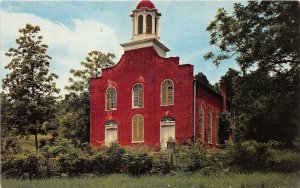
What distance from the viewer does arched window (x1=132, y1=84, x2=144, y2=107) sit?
31.4 meters

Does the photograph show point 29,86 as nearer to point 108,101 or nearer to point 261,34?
point 108,101

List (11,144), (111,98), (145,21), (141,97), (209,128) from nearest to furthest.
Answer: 1. (11,144)
2. (141,97)
3. (145,21)
4. (111,98)
5. (209,128)

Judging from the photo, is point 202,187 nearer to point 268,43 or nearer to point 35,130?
point 268,43

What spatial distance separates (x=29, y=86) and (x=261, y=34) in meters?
19.6

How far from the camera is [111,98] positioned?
32688 mm

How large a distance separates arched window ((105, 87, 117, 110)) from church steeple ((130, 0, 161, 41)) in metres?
4.22

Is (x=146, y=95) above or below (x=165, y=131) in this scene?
above

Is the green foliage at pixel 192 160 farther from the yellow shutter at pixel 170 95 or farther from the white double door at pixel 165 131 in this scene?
the yellow shutter at pixel 170 95

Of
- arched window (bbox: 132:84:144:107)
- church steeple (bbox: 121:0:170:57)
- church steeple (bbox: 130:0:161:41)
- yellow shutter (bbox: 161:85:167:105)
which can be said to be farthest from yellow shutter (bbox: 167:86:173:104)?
church steeple (bbox: 130:0:161:41)

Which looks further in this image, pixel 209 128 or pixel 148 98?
pixel 209 128

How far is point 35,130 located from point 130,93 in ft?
24.6

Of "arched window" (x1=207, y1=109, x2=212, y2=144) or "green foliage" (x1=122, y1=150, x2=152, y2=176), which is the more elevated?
"arched window" (x1=207, y1=109, x2=212, y2=144)

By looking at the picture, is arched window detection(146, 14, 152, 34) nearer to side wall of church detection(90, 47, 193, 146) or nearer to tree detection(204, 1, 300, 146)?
Answer: side wall of church detection(90, 47, 193, 146)

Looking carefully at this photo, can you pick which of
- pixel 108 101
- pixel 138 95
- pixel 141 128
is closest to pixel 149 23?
pixel 138 95
